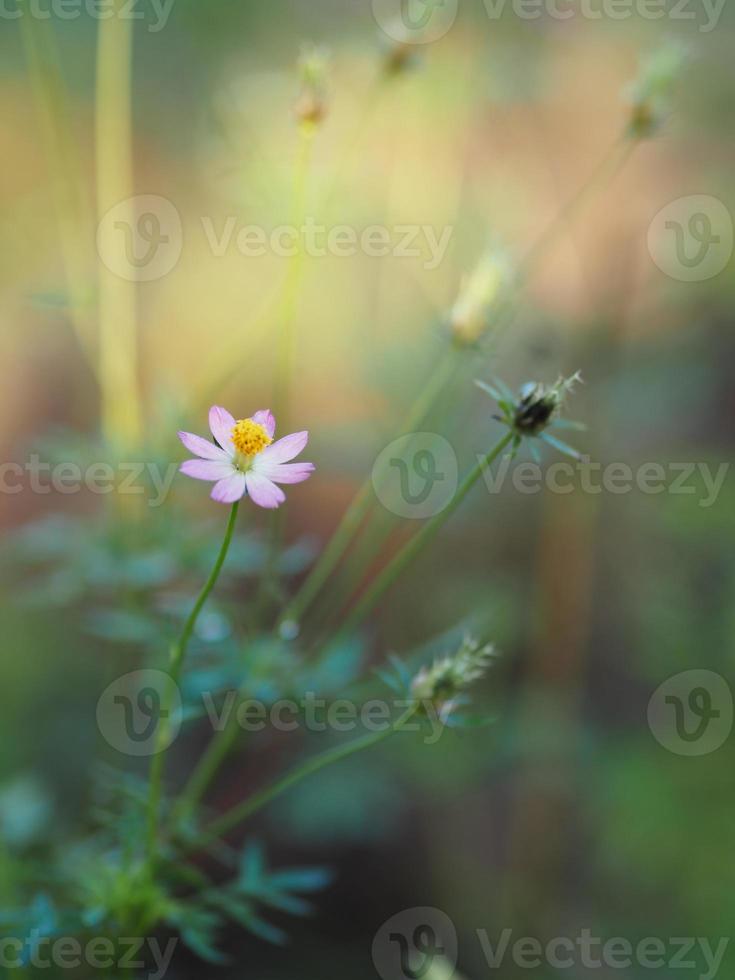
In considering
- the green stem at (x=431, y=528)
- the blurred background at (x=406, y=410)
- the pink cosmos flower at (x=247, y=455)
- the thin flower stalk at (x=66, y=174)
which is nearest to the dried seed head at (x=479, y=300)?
the blurred background at (x=406, y=410)

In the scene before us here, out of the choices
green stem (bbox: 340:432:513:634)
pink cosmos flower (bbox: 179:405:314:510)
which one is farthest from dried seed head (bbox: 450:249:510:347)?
pink cosmos flower (bbox: 179:405:314:510)

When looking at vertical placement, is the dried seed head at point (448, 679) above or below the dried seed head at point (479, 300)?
below

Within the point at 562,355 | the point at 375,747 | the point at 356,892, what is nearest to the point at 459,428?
the point at 562,355

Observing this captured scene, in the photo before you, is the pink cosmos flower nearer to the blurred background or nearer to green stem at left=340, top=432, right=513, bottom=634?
green stem at left=340, top=432, right=513, bottom=634

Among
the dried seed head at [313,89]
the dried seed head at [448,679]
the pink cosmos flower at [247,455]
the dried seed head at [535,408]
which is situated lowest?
the dried seed head at [448,679]

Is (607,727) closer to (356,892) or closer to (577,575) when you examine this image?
(577,575)

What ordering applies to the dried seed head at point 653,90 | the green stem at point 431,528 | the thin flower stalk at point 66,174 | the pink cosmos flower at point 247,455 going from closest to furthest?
the pink cosmos flower at point 247,455, the green stem at point 431,528, the dried seed head at point 653,90, the thin flower stalk at point 66,174

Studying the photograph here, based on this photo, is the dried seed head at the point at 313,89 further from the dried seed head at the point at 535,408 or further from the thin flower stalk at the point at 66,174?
the dried seed head at the point at 535,408

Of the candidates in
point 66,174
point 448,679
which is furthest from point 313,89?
point 66,174
